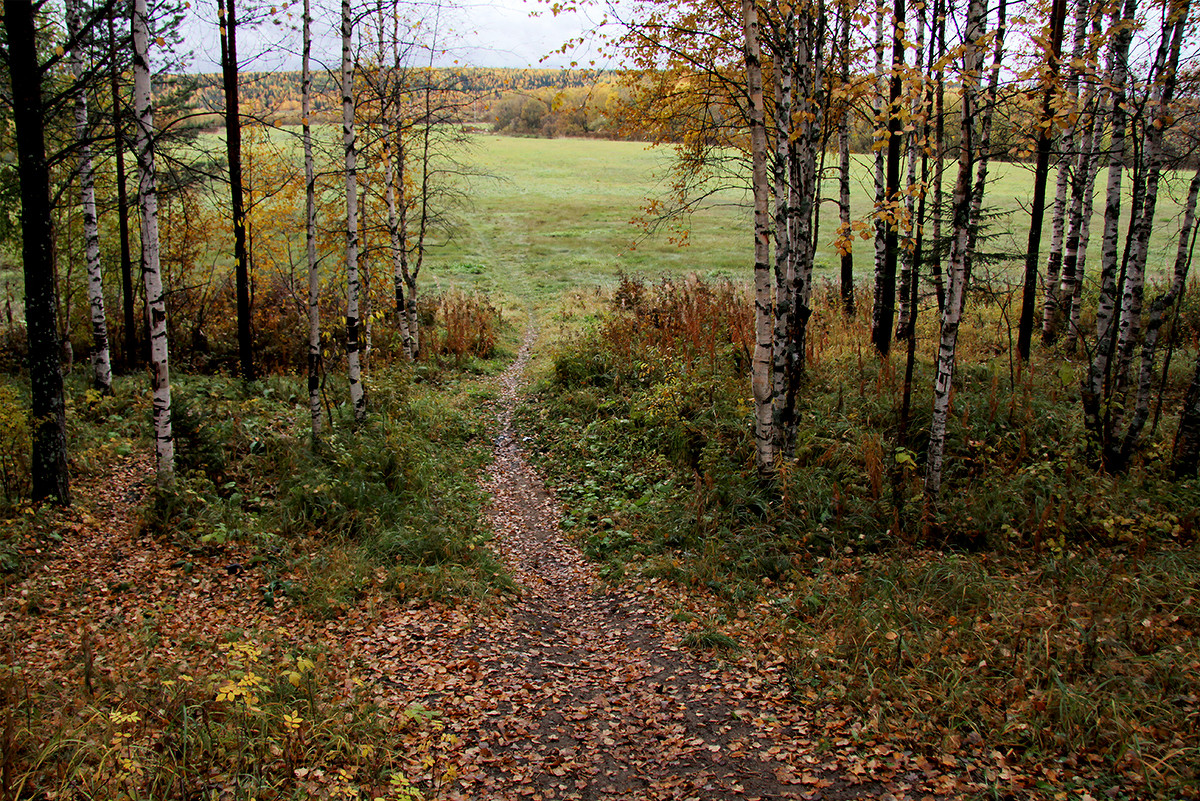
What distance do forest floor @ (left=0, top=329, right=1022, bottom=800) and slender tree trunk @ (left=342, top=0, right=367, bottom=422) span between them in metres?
4.06

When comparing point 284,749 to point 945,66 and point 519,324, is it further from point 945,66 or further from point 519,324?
point 519,324

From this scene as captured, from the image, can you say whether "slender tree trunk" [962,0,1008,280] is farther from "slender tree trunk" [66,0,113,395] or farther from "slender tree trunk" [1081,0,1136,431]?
"slender tree trunk" [66,0,113,395]

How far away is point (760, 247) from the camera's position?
26.2 ft

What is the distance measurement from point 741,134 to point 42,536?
37.3 ft

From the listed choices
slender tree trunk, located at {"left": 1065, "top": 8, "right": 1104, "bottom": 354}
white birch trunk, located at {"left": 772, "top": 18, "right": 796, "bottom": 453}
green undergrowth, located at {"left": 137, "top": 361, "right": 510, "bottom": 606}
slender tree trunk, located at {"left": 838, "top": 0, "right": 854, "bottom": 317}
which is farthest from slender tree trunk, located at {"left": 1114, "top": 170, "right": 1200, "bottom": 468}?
green undergrowth, located at {"left": 137, "top": 361, "right": 510, "bottom": 606}

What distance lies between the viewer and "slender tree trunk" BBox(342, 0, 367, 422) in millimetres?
9648

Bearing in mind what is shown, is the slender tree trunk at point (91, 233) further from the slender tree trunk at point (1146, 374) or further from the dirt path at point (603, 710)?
the slender tree trunk at point (1146, 374)

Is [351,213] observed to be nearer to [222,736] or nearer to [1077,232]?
[222,736]

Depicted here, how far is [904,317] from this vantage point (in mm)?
13281

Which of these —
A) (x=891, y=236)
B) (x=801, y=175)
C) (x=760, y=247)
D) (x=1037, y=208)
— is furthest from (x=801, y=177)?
(x=1037, y=208)

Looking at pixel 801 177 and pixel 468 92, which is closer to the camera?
pixel 801 177

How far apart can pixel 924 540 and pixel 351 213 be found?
390 inches

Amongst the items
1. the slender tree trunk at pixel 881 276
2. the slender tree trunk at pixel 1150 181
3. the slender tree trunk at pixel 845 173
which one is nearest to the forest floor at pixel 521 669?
the slender tree trunk at pixel 845 173

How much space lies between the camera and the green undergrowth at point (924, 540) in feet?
16.2
